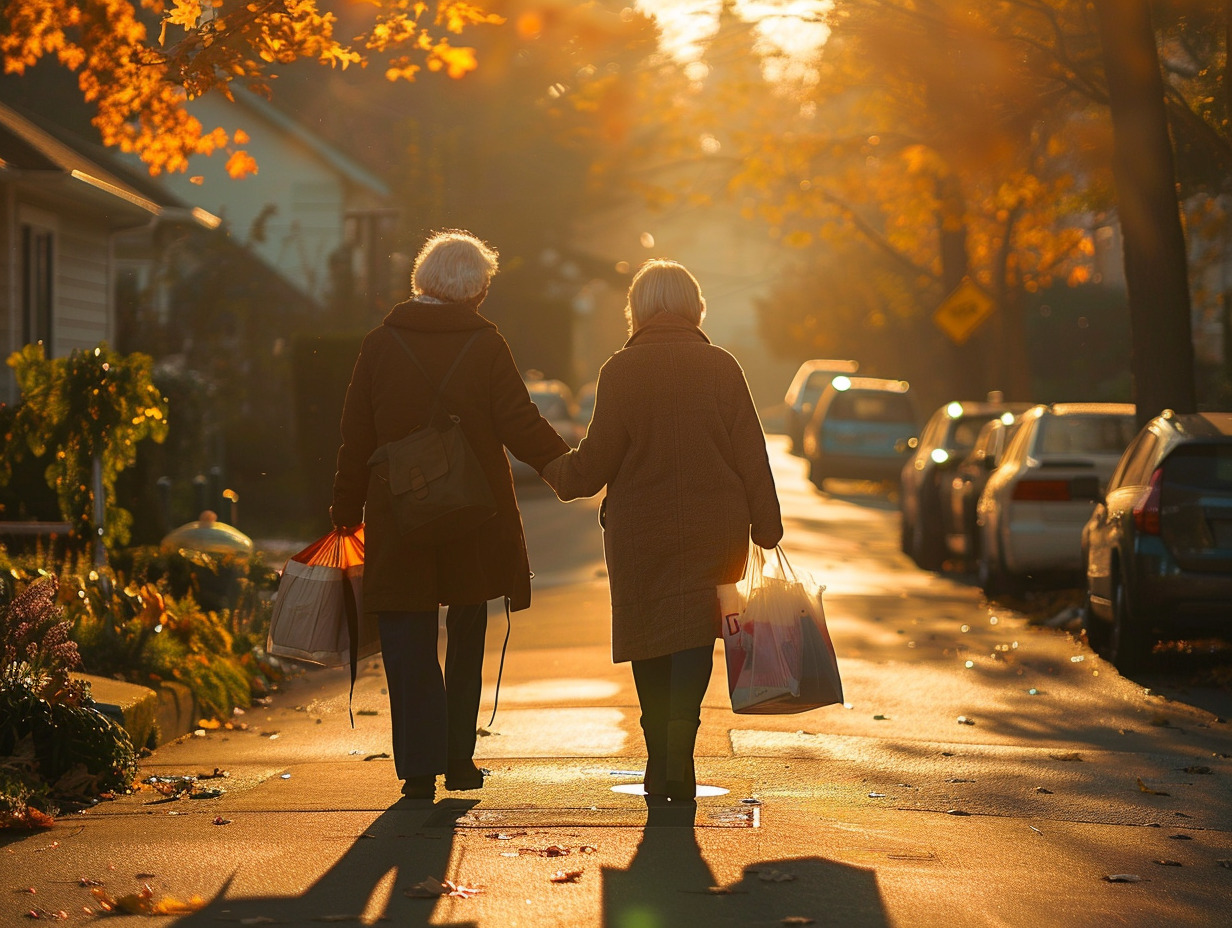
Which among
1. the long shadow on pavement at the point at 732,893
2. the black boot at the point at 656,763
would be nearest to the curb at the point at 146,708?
the black boot at the point at 656,763

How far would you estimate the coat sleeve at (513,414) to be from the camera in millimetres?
6570

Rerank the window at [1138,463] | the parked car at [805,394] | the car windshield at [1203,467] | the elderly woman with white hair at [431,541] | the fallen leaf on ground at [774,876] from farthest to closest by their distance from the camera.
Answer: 1. the parked car at [805,394]
2. the window at [1138,463]
3. the car windshield at [1203,467]
4. the elderly woman with white hair at [431,541]
5. the fallen leaf on ground at [774,876]

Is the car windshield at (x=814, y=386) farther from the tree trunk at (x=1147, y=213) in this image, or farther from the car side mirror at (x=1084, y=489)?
the car side mirror at (x=1084, y=489)

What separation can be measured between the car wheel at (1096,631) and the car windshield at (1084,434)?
9.06 feet

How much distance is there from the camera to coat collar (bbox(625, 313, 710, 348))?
660 centimetres

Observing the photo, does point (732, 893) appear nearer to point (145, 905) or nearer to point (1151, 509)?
point (145, 905)

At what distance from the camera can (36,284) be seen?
18578 millimetres

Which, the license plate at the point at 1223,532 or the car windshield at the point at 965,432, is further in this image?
the car windshield at the point at 965,432

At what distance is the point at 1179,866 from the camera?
5.77 metres

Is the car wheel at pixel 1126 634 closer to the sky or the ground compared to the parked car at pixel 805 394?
closer to the ground

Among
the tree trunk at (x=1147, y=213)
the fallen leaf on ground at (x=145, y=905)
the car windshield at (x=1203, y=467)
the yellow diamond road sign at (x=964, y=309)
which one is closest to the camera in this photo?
the fallen leaf on ground at (x=145, y=905)

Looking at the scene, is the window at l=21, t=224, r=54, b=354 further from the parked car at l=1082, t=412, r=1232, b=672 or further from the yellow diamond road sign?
the yellow diamond road sign

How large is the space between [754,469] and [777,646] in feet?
2.15

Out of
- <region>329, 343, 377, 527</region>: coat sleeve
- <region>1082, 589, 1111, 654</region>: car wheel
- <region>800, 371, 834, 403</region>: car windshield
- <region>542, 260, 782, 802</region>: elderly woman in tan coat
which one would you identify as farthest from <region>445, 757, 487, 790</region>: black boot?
<region>800, 371, 834, 403</region>: car windshield
